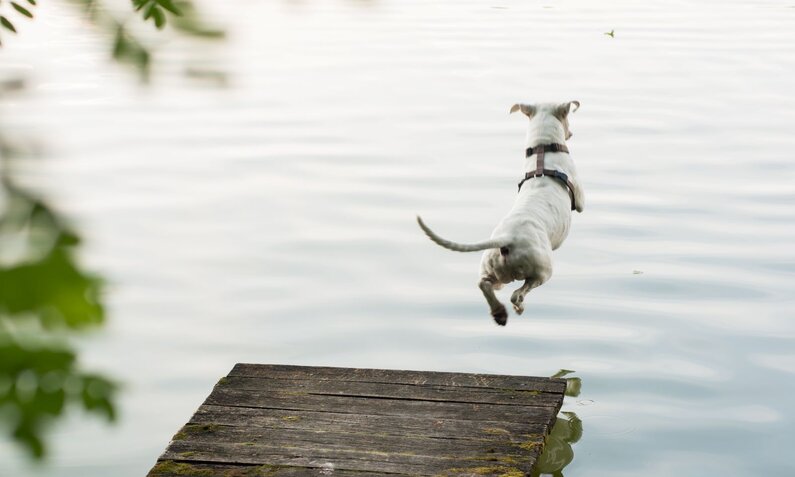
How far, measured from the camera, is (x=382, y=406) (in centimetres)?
536

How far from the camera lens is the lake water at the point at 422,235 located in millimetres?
5840

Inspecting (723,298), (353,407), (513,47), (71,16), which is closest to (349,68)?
(513,47)

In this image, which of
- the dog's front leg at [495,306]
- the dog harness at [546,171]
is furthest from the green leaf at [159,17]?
the dog harness at [546,171]

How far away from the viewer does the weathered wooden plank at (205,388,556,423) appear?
5.22 metres

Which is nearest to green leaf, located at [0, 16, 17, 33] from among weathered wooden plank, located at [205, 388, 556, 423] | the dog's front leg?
the dog's front leg

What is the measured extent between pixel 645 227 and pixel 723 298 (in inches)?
63.1

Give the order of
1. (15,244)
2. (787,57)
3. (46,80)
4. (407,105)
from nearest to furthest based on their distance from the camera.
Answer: (15,244), (46,80), (407,105), (787,57)

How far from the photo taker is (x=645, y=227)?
9375 millimetres

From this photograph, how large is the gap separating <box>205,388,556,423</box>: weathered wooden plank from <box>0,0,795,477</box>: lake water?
58 cm

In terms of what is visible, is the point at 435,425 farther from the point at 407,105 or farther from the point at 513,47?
the point at 513,47

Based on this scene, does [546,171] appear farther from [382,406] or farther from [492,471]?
[492,471]

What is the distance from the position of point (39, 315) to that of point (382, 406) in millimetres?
4583

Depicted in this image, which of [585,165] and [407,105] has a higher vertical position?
[407,105]

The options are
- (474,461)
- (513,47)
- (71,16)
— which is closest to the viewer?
(71,16)
